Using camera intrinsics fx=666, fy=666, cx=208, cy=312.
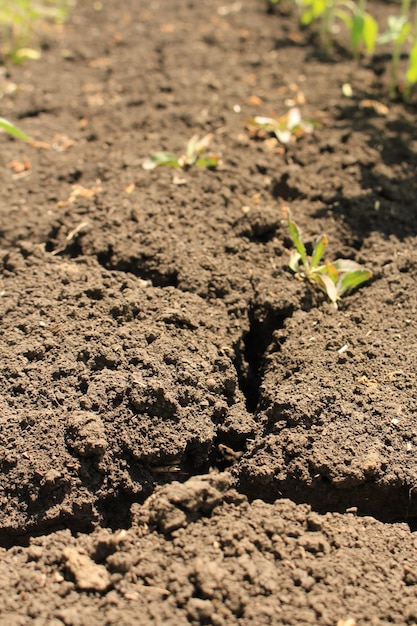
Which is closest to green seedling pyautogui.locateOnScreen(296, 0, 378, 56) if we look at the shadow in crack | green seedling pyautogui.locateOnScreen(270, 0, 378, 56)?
green seedling pyautogui.locateOnScreen(270, 0, 378, 56)

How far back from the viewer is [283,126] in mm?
3350

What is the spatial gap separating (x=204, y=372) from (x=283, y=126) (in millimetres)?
1605

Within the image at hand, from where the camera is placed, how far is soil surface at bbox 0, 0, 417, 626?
181 centimetres

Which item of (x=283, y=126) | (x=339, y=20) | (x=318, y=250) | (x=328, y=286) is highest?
(x=339, y=20)

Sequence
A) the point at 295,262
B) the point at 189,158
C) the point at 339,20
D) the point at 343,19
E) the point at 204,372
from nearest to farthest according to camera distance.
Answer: the point at 204,372, the point at 295,262, the point at 189,158, the point at 343,19, the point at 339,20

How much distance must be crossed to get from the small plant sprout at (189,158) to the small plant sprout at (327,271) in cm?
65

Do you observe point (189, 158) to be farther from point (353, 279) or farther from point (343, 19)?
point (343, 19)

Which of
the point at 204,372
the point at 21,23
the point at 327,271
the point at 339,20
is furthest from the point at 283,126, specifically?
the point at 21,23

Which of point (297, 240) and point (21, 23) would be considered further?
point (21, 23)

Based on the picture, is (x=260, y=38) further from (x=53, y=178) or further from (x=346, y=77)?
(x=53, y=178)

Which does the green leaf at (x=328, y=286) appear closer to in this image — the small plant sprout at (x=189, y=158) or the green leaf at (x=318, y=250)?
the green leaf at (x=318, y=250)

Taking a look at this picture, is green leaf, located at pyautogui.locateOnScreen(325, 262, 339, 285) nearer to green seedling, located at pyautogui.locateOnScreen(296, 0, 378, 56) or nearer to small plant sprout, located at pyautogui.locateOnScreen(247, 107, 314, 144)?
small plant sprout, located at pyautogui.locateOnScreen(247, 107, 314, 144)

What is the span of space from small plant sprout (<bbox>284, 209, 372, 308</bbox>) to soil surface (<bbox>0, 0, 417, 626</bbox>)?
0.19 feet

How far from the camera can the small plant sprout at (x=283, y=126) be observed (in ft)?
10.9
